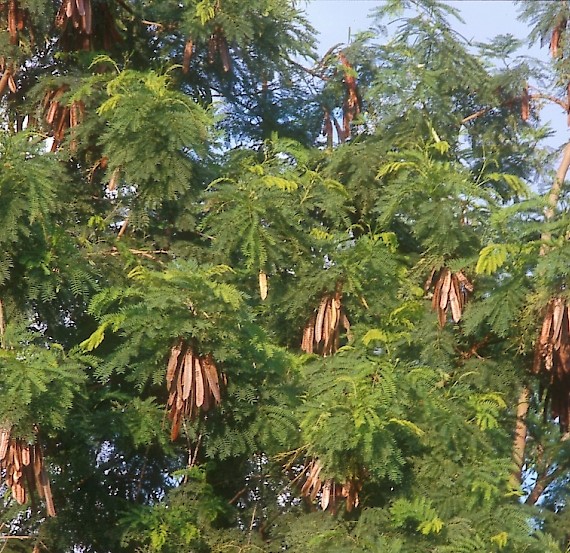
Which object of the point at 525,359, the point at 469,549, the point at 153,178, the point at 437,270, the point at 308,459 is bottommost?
the point at 469,549

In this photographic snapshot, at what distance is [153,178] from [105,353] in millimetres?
1202

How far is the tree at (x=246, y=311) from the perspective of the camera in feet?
21.1

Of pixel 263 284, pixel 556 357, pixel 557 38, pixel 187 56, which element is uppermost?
pixel 557 38

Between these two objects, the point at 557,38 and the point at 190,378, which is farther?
the point at 557,38

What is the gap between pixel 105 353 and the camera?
6992 millimetres

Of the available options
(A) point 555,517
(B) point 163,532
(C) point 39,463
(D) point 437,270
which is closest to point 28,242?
(C) point 39,463

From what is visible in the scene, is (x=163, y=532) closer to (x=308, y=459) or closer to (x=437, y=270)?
(x=308, y=459)

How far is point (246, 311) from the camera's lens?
6527 millimetres

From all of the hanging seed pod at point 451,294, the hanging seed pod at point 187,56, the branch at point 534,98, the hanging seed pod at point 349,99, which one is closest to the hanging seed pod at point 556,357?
the hanging seed pod at point 451,294

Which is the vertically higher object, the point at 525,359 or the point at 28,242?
the point at 28,242

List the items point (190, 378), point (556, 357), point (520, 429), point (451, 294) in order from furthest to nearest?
1. point (520, 429)
2. point (451, 294)
3. point (556, 357)
4. point (190, 378)

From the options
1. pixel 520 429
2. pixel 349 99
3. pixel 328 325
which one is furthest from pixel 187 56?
pixel 520 429

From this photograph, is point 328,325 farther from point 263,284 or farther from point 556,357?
point 556,357

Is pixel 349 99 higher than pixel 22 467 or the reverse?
higher
